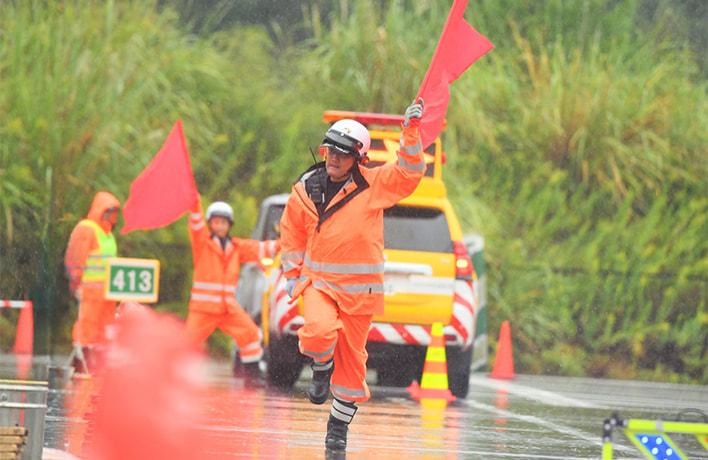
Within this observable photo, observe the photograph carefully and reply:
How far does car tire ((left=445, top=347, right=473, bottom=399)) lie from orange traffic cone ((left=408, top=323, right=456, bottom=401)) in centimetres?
24

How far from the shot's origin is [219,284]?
11.8m

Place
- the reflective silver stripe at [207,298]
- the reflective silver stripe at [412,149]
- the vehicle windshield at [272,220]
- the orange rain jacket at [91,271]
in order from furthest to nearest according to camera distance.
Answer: the orange rain jacket at [91,271] → the vehicle windshield at [272,220] → the reflective silver stripe at [207,298] → the reflective silver stripe at [412,149]

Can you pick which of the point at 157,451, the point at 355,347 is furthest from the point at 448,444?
the point at 157,451

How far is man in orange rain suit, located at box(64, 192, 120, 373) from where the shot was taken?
42.5 ft

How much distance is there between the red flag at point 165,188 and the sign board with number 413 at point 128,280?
1.09 feet

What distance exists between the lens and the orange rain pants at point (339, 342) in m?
7.21

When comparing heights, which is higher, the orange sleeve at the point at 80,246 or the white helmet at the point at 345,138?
the white helmet at the point at 345,138

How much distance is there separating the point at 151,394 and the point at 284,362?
27.0 ft

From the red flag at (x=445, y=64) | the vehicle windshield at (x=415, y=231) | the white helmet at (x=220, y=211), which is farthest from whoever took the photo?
the white helmet at (x=220, y=211)

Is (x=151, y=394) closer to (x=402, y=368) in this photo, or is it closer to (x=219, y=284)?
(x=219, y=284)

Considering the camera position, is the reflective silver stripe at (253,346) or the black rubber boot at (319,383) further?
the reflective silver stripe at (253,346)

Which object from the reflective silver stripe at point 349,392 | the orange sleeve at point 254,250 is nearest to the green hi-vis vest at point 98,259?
the orange sleeve at point 254,250

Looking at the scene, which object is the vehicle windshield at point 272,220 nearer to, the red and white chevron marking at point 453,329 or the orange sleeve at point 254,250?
the orange sleeve at point 254,250

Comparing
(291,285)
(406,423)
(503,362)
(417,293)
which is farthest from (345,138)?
(503,362)
